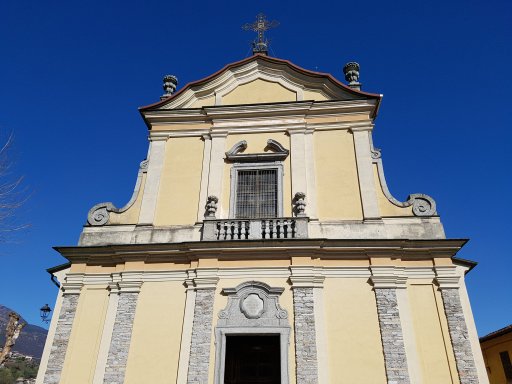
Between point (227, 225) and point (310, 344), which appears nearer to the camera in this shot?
point (310, 344)

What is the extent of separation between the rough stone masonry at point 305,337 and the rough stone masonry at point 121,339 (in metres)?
3.94

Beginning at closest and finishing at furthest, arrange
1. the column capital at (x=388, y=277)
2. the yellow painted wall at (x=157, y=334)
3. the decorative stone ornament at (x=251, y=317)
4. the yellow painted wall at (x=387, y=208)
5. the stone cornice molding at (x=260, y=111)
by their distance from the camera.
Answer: the decorative stone ornament at (x=251, y=317), the yellow painted wall at (x=157, y=334), the column capital at (x=388, y=277), the yellow painted wall at (x=387, y=208), the stone cornice molding at (x=260, y=111)

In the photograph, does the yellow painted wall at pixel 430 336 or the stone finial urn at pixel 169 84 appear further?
the stone finial urn at pixel 169 84

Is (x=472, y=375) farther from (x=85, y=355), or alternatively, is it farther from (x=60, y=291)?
(x=60, y=291)

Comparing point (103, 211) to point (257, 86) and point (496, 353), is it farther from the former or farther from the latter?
point (496, 353)

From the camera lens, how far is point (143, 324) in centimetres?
992

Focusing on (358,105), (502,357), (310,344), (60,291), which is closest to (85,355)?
(60,291)

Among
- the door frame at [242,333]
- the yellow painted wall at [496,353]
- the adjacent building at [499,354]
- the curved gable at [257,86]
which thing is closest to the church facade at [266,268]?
the door frame at [242,333]

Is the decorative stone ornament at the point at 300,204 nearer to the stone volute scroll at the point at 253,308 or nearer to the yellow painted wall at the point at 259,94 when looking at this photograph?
the stone volute scroll at the point at 253,308

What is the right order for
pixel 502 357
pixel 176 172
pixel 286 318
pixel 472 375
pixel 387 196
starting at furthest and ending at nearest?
pixel 502 357 < pixel 176 172 < pixel 387 196 < pixel 286 318 < pixel 472 375

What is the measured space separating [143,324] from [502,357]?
15455mm

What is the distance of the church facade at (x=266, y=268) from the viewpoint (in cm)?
918

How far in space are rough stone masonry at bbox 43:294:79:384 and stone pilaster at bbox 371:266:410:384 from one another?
7.36 meters

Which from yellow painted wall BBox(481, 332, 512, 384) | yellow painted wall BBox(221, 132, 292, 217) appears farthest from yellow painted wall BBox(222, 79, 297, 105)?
yellow painted wall BBox(481, 332, 512, 384)
